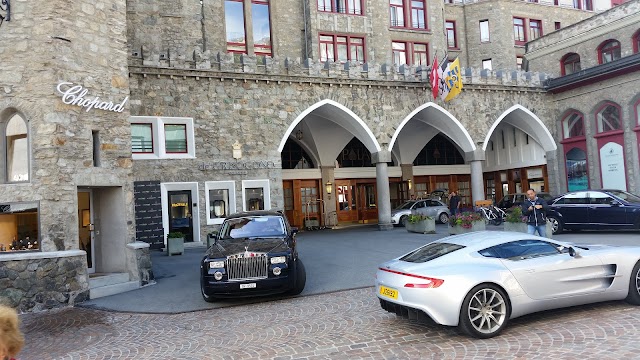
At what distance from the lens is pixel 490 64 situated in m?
31.1

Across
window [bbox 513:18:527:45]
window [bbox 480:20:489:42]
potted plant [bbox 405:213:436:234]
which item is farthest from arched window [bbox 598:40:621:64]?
potted plant [bbox 405:213:436:234]

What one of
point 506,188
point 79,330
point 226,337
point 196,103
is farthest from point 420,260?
point 506,188

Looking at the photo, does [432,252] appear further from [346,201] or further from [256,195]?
[346,201]

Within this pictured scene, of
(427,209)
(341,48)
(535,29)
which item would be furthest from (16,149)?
(535,29)

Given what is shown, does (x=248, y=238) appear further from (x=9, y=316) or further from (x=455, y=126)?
(x=455, y=126)

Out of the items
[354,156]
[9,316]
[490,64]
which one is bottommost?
[9,316]

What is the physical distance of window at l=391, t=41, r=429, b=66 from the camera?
85.0ft

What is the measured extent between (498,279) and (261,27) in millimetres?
20738

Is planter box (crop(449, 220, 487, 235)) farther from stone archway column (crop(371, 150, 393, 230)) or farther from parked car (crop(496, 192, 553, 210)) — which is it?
parked car (crop(496, 192, 553, 210))

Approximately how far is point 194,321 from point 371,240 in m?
10.2

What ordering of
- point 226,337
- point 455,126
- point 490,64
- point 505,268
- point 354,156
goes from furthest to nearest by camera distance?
point 490,64 → point 354,156 → point 455,126 → point 226,337 → point 505,268

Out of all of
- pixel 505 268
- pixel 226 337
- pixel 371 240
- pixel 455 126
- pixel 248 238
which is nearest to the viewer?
pixel 505 268

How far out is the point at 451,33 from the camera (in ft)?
104

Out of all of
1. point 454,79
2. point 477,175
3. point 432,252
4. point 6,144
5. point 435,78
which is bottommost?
point 432,252
